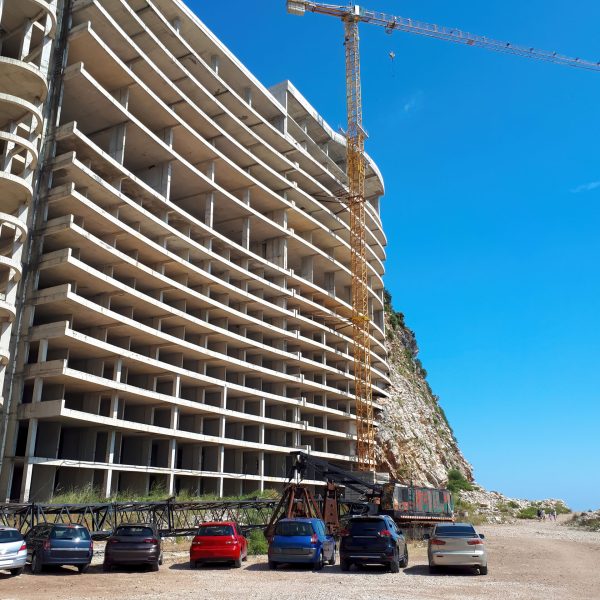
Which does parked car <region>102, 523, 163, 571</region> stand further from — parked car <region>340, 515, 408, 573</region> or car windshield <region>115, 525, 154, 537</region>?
parked car <region>340, 515, 408, 573</region>

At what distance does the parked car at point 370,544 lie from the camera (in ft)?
64.2

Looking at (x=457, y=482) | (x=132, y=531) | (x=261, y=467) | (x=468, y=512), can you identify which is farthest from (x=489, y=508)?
(x=132, y=531)

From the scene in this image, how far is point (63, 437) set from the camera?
43.8 m

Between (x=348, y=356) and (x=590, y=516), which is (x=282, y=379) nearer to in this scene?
(x=348, y=356)

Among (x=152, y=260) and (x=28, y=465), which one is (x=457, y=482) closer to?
(x=152, y=260)

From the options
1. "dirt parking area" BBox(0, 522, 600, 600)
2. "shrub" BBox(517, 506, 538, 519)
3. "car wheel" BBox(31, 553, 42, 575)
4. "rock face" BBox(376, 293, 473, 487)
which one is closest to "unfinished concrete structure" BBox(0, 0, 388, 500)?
"rock face" BBox(376, 293, 473, 487)

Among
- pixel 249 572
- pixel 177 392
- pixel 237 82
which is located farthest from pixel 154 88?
pixel 249 572

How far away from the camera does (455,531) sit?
19.9 metres

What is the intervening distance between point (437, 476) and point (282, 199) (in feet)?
143

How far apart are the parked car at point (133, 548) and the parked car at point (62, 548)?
670mm

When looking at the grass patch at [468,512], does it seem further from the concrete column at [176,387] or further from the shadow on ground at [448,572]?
the shadow on ground at [448,572]

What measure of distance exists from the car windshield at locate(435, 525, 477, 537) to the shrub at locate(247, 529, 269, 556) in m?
8.48

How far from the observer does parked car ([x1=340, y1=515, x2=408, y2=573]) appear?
64.2 feet

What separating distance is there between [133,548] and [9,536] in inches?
138
